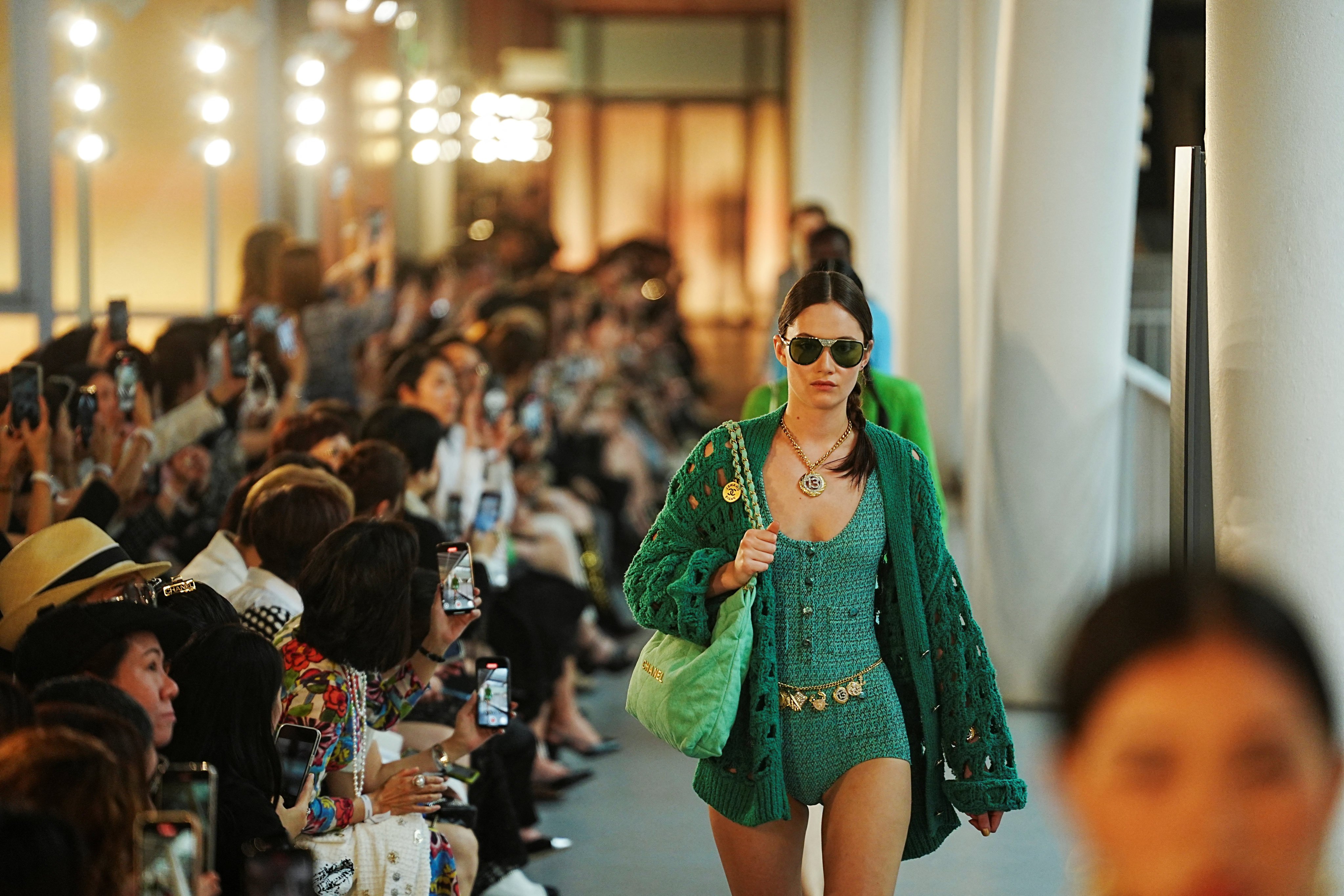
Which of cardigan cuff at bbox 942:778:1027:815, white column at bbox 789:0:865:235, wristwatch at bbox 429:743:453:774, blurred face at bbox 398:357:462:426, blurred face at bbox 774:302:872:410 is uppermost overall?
white column at bbox 789:0:865:235

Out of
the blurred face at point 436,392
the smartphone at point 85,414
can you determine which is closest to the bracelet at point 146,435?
the smartphone at point 85,414

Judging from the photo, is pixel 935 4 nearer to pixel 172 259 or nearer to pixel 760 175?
pixel 172 259

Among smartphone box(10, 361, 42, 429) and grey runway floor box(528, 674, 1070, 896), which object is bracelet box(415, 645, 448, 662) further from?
smartphone box(10, 361, 42, 429)

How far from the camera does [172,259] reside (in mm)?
8250

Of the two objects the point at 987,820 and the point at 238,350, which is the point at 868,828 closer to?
the point at 987,820

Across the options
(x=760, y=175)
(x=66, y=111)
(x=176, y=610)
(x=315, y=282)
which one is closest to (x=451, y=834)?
(x=176, y=610)

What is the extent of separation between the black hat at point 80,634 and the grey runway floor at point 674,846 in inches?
75.3

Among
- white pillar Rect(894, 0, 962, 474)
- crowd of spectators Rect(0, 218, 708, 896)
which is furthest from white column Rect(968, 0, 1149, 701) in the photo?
white pillar Rect(894, 0, 962, 474)

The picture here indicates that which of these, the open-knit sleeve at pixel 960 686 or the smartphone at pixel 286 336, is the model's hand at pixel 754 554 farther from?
the smartphone at pixel 286 336

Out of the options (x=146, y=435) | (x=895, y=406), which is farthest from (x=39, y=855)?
(x=146, y=435)

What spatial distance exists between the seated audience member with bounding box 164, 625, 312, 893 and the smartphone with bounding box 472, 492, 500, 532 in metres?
2.20

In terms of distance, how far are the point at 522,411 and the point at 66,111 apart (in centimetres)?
274

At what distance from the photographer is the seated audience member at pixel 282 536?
328 cm

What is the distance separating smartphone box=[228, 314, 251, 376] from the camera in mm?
4949
